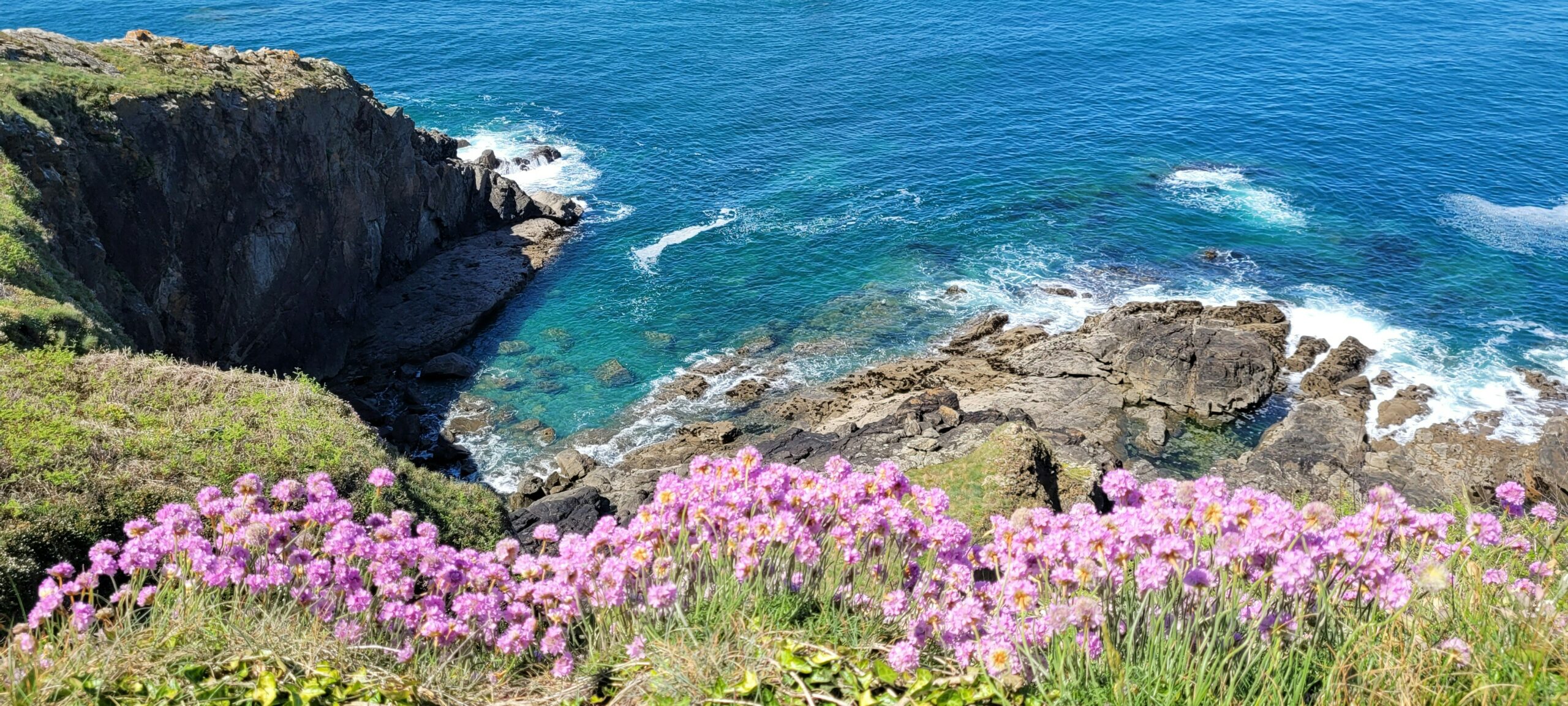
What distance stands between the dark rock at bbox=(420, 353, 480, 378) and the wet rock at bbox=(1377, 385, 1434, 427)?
115ft

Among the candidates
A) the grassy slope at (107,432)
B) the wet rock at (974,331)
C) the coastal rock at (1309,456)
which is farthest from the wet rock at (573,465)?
the coastal rock at (1309,456)

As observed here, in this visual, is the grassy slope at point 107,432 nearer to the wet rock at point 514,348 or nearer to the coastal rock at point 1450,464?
the wet rock at point 514,348

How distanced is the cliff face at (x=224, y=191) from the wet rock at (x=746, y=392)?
12968mm

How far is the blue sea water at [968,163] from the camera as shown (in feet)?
144

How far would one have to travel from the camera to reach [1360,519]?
6988 mm

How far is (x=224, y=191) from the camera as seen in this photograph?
3591cm

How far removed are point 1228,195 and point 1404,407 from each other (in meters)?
22.4

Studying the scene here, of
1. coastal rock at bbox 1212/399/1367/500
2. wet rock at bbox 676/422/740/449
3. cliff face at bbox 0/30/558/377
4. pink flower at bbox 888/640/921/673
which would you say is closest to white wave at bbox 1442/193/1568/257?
coastal rock at bbox 1212/399/1367/500

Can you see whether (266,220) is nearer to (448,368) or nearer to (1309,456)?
(448,368)

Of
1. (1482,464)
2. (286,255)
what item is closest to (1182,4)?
(1482,464)


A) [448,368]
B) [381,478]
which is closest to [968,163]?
[448,368]

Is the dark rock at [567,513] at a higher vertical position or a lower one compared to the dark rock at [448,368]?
higher

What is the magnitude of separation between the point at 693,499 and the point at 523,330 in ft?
122

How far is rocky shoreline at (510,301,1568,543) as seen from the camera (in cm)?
3212
